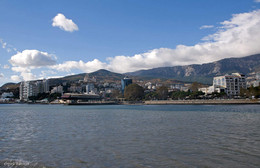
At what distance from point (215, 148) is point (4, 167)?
9664 millimetres

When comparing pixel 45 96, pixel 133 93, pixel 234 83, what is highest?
pixel 234 83

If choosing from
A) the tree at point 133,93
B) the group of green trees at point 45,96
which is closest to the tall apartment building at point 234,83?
the tree at point 133,93

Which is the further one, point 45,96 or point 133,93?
point 45,96

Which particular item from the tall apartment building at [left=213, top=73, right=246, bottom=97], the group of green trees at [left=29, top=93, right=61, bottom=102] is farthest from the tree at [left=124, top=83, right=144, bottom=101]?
the group of green trees at [left=29, top=93, right=61, bottom=102]

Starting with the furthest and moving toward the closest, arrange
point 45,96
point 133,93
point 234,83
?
point 45,96
point 133,93
point 234,83

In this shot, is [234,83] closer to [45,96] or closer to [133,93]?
[133,93]

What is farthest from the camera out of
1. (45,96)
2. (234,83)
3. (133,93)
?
(45,96)

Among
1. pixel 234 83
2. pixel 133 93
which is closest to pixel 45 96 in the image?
pixel 133 93

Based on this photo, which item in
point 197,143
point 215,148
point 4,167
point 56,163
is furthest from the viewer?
point 197,143

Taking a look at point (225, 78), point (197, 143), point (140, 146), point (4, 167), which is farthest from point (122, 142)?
point (225, 78)

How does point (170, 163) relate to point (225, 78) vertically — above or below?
below

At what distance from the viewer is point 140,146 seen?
12.9 m

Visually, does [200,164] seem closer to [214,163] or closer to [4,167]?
[214,163]

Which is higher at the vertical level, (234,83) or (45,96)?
(234,83)
